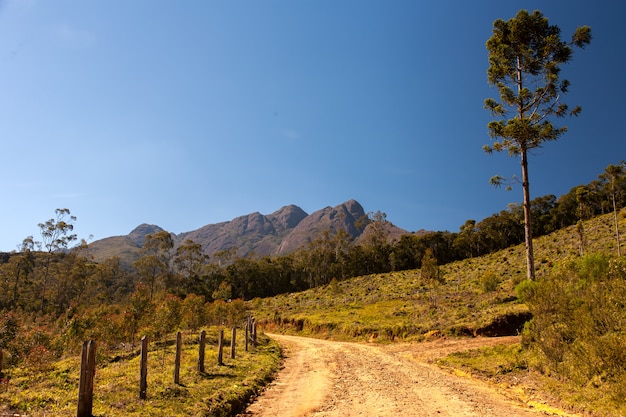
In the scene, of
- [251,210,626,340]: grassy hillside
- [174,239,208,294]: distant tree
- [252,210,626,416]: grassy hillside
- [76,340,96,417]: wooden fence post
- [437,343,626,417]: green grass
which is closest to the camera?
[76,340,96,417]: wooden fence post

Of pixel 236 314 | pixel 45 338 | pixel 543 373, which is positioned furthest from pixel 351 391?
pixel 236 314

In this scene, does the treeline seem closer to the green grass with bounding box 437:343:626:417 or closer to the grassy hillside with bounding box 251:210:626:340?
the grassy hillside with bounding box 251:210:626:340

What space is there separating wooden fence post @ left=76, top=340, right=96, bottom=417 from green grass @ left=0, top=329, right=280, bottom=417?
1.76ft

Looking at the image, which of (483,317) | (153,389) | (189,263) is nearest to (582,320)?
(153,389)

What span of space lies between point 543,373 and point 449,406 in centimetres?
448

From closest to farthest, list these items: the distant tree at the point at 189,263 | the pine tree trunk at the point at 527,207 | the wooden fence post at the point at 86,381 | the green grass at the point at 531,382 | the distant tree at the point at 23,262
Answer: the wooden fence post at the point at 86,381
the green grass at the point at 531,382
the pine tree trunk at the point at 527,207
the distant tree at the point at 23,262
the distant tree at the point at 189,263

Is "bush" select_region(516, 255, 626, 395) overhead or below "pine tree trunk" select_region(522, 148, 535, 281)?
below

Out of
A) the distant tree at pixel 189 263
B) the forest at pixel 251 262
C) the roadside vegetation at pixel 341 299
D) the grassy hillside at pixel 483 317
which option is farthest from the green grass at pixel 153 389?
the distant tree at pixel 189 263

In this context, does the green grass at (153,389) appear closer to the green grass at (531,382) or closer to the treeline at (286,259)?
the green grass at (531,382)

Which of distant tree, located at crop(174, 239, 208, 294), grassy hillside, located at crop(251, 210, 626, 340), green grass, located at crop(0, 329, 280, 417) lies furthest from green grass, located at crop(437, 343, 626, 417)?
distant tree, located at crop(174, 239, 208, 294)

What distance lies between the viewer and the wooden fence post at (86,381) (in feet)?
25.0

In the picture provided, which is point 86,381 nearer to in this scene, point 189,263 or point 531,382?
point 531,382

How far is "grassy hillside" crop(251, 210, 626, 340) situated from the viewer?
85.4 feet

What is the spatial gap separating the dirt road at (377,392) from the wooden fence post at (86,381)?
12.4 ft
